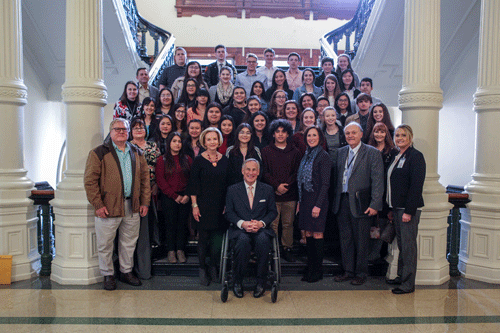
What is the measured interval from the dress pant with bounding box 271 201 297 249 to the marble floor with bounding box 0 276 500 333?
1.39 feet

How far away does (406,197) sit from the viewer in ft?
13.0

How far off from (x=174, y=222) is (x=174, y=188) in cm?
38

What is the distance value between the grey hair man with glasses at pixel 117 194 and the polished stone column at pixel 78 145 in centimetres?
27

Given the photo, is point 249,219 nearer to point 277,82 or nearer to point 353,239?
point 353,239

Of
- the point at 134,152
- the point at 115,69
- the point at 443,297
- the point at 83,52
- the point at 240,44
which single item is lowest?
the point at 443,297

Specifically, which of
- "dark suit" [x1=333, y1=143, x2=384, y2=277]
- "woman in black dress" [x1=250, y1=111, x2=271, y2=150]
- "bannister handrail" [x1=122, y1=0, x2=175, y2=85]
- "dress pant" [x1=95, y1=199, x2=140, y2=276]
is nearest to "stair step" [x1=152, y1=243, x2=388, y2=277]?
"dark suit" [x1=333, y1=143, x2=384, y2=277]

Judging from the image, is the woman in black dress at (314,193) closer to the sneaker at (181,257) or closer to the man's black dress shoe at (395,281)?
the man's black dress shoe at (395,281)

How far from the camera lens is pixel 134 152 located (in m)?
4.15

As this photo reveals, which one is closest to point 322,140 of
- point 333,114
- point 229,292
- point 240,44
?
point 333,114

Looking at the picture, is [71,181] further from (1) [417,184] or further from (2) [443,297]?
(2) [443,297]

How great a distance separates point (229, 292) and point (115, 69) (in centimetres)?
605

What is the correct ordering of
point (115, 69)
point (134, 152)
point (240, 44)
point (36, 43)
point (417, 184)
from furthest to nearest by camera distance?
point (240, 44) → point (115, 69) → point (36, 43) → point (134, 152) → point (417, 184)

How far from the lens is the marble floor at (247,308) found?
3.26 m

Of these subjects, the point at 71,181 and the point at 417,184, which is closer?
the point at 417,184
